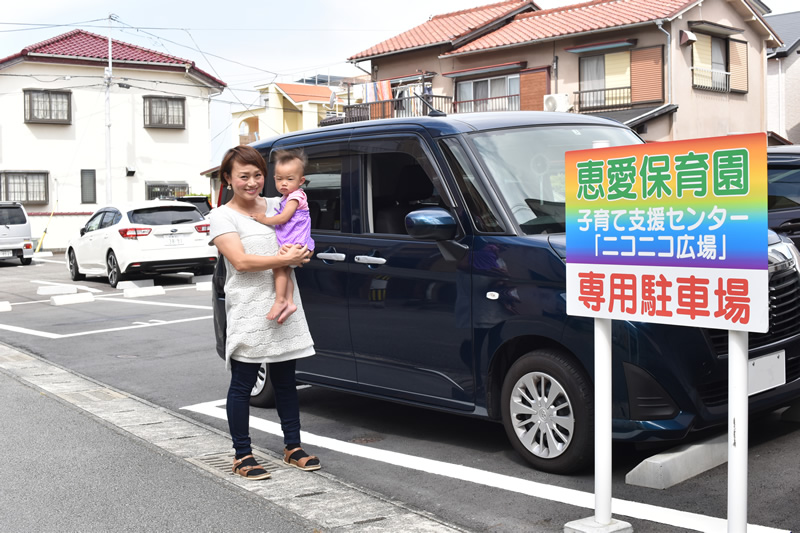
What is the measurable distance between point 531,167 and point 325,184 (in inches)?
57.8

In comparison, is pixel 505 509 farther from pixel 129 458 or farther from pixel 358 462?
pixel 129 458

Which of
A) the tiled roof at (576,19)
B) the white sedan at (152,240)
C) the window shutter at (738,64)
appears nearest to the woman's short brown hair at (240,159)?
the white sedan at (152,240)

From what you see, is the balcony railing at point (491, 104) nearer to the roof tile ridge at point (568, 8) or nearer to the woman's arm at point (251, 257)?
the roof tile ridge at point (568, 8)

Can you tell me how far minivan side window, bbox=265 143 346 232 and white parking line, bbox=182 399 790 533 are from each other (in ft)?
4.42

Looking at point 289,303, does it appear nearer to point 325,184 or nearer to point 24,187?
point 325,184

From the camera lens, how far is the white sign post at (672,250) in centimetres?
311

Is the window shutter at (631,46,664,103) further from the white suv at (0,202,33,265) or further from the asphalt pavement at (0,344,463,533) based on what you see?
the asphalt pavement at (0,344,463,533)

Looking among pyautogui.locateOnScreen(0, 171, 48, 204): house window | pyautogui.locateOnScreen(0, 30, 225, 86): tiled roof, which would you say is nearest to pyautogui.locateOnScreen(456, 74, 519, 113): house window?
pyautogui.locateOnScreen(0, 30, 225, 86): tiled roof

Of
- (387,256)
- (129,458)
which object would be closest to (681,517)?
(387,256)

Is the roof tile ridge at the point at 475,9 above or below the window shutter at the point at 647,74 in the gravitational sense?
above

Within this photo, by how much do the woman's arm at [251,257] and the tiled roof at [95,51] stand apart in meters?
33.8

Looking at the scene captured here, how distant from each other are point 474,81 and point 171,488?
27355mm

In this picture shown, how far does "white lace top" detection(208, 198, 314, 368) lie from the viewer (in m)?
4.62

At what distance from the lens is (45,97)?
3519cm
